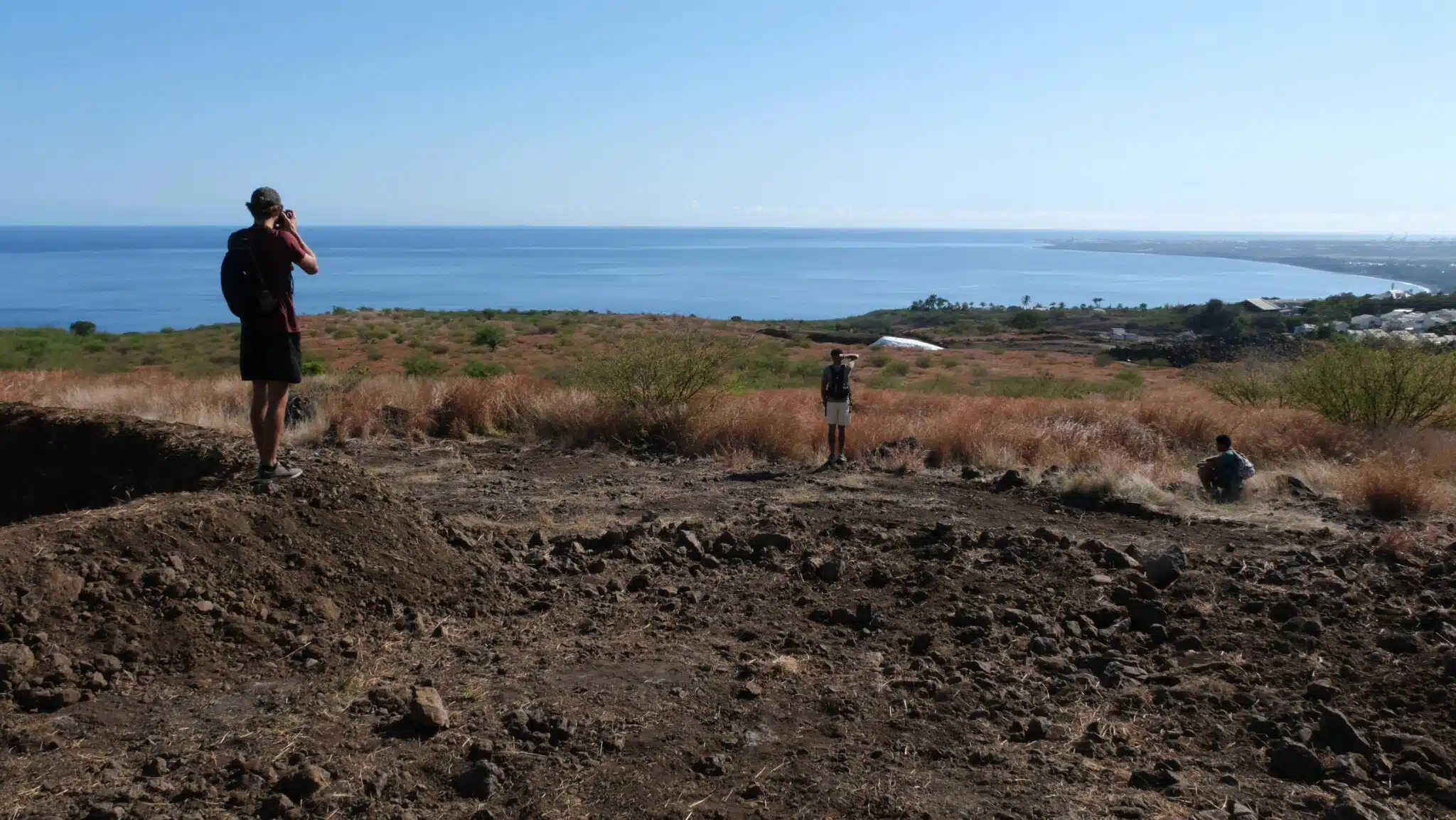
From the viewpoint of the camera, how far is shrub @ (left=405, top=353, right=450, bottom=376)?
2766cm

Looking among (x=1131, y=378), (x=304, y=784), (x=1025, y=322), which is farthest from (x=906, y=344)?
(x=304, y=784)

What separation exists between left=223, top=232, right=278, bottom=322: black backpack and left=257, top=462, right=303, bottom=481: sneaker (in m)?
0.90

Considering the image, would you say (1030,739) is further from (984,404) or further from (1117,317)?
(1117,317)

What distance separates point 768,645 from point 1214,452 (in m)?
9.30

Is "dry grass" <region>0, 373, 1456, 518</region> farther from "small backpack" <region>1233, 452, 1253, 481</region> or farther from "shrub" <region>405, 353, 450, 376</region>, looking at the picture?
"shrub" <region>405, 353, 450, 376</region>

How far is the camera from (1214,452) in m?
12.9

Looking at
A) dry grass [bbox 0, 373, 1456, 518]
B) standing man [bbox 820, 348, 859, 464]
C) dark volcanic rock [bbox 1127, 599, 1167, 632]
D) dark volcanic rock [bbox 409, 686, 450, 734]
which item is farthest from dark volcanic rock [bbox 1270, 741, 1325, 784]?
standing man [bbox 820, 348, 859, 464]

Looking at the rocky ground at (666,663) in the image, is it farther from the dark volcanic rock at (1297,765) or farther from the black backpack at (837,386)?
the black backpack at (837,386)

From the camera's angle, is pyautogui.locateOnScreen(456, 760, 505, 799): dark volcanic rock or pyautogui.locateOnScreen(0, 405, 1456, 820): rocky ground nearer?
pyautogui.locateOnScreen(456, 760, 505, 799): dark volcanic rock

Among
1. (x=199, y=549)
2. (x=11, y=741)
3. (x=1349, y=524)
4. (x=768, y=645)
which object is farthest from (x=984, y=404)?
(x=11, y=741)

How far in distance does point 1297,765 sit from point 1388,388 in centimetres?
1219

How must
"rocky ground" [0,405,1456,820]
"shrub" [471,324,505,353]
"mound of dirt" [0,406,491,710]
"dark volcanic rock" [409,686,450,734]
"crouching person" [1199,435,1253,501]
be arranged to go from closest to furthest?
"rocky ground" [0,405,1456,820]
"dark volcanic rock" [409,686,450,734]
"mound of dirt" [0,406,491,710]
"crouching person" [1199,435,1253,501]
"shrub" [471,324,505,353]

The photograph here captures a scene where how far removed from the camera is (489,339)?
132ft

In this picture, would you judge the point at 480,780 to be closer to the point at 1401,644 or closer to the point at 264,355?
the point at 264,355
